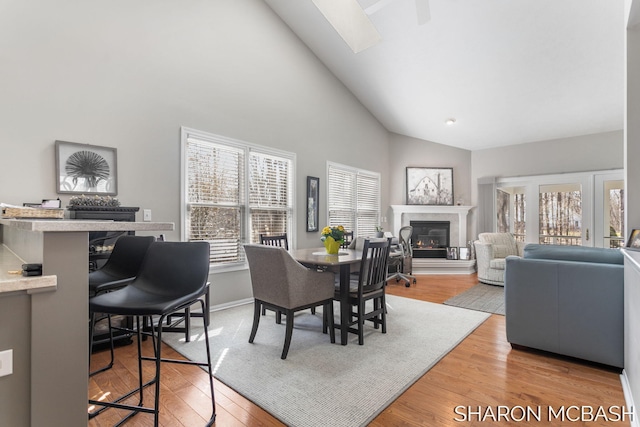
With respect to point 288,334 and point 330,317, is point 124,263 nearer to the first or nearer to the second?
point 288,334

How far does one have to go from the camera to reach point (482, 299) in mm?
4449

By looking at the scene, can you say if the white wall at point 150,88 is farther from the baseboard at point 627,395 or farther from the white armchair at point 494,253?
the baseboard at point 627,395

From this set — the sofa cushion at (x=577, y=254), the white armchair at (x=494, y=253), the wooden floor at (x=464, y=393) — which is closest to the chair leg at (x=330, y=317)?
the wooden floor at (x=464, y=393)

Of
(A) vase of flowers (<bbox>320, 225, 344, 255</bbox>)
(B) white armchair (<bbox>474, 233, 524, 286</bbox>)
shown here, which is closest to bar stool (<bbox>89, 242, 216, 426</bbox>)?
(A) vase of flowers (<bbox>320, 225, 344, 255</bbox>)

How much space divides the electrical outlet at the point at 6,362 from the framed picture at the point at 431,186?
6.82 metres

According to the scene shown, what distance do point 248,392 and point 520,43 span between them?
4627mm

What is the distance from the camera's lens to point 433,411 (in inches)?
73.7

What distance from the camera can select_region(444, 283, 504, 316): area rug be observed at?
4.04 m

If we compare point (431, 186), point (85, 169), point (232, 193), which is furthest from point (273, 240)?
point (431, 186)

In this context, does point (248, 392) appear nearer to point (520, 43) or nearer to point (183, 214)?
point (183, 214)

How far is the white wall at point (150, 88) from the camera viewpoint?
8.64 feet

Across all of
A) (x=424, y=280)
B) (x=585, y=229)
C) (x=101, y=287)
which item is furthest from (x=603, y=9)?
(x=101, y=287)

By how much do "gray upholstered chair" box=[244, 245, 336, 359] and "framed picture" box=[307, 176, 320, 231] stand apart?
2.37m

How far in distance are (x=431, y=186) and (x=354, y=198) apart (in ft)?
6.49
